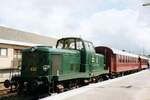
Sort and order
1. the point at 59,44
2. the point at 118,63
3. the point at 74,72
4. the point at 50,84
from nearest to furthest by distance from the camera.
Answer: the point at 50,84 → the point at 74,72 → the point at 59,44 → the point at 118,63

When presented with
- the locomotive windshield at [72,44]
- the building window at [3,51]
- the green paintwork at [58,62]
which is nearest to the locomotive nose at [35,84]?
the green paintwork at [58,62]

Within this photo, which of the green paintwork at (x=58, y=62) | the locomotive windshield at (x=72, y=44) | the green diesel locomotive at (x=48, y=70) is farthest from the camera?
the locomotive windshield at (x=72, y=44)

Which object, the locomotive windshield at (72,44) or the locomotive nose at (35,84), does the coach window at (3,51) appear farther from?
the locomotive nose at (35,84)

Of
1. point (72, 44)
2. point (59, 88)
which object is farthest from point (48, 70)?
point (72, 44)

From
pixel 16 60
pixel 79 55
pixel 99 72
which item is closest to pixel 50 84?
pixel 79 55

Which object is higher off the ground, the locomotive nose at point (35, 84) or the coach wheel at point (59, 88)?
the locomotive nose at point (35, 84)

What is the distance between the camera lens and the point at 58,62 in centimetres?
1502

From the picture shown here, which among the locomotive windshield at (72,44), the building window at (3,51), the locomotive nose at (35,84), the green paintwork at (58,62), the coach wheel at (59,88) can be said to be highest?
the locomotive windshield at (72,44)

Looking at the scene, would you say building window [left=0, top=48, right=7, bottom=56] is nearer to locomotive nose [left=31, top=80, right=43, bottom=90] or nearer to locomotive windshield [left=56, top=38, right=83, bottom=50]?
locomotive windshield [left=56, top=38, right=83, bottom=50]

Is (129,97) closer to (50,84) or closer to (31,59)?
(50,84)

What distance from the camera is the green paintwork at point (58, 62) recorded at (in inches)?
564

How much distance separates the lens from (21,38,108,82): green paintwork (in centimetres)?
1433

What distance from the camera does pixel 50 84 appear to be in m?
14.2

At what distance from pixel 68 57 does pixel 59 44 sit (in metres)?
2.20
